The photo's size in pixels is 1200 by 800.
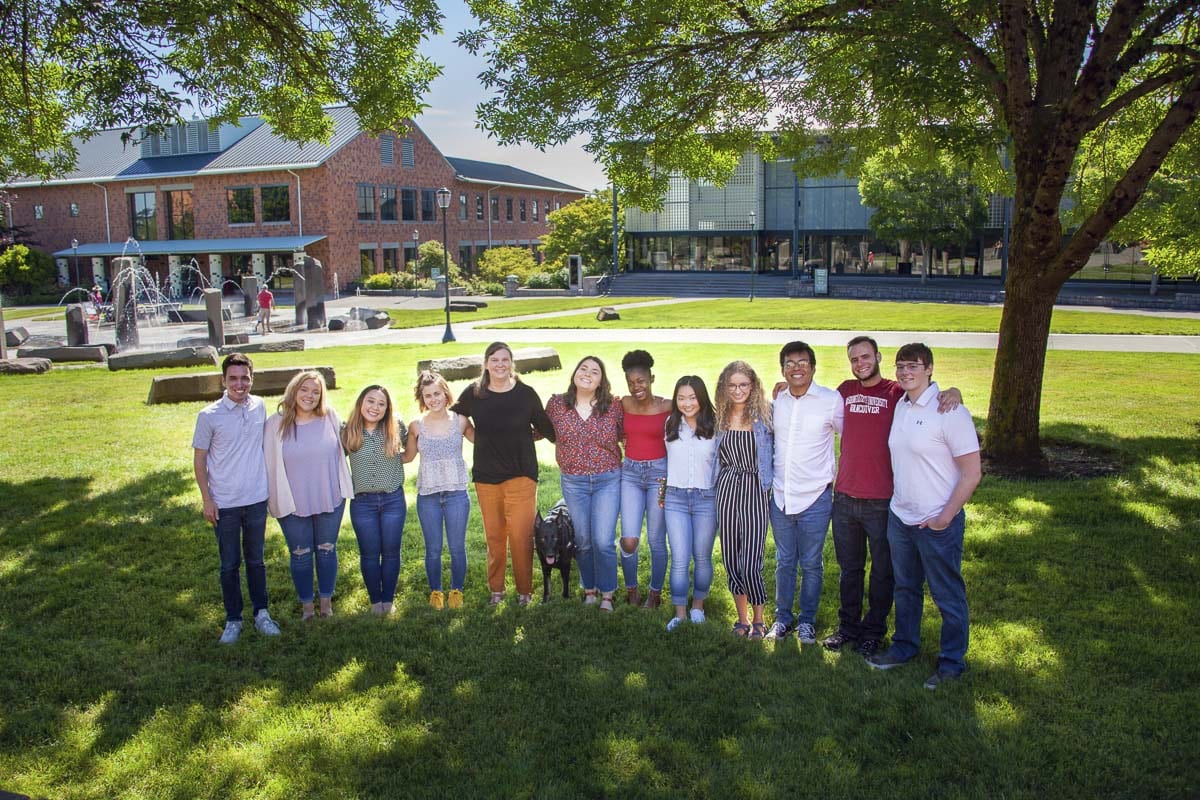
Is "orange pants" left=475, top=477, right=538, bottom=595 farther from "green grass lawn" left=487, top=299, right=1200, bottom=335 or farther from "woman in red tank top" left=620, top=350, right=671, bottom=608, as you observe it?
"green grass lawn" left=487, top=299, right=1200, bottom=335

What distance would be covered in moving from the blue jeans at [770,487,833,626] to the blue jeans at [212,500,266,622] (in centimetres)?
333

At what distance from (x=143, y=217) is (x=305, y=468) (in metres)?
55.8

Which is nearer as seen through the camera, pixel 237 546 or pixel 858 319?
pixel 237 546

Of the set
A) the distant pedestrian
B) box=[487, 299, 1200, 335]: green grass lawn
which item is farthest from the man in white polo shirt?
the distant pedestrian

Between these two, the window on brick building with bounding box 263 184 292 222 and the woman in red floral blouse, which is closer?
the woman in red floral blouse

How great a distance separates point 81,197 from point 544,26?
5505cm

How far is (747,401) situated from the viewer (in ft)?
19.0

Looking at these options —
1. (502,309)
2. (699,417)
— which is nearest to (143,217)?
(502,309)

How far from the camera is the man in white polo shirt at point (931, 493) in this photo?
5.02 metres

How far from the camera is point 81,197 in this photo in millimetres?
55656

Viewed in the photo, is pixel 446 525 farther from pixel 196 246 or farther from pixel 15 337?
pixel 196 246

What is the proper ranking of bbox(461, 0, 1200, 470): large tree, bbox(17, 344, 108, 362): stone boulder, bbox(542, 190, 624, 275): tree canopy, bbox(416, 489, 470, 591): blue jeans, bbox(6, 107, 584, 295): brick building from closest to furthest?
bbox(416, 489, 470, 591): blue jeans
bbox(461, 0, 1200, 470): large tree
bbox(17, 344, 108, 362): stone boulder
bbox(6, 107, 584, 295): brick building
bbox(542, 190, 624, 275): tree canopy

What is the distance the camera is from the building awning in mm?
49000

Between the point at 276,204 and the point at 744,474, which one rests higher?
the point at 276,204
